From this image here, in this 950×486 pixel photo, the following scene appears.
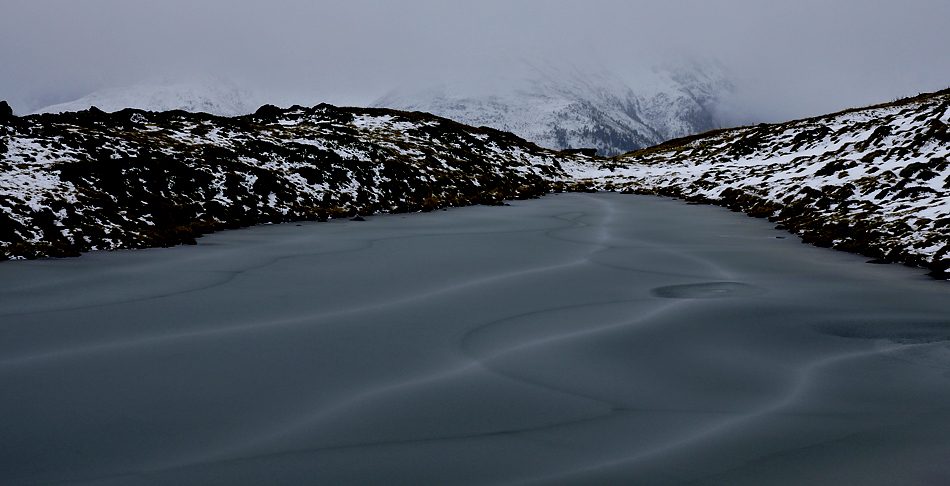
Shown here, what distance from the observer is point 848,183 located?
16.2 metres

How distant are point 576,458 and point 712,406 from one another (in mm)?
1271

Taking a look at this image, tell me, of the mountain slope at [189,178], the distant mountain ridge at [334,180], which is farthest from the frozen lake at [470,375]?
the distant mountain ridge at [334,180]

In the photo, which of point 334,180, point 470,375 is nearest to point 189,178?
point 334,180

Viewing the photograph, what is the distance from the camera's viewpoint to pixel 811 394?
4453 millimetres

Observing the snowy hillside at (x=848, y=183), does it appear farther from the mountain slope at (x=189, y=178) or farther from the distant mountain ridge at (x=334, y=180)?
the mountain slope at (x=189, y=178)

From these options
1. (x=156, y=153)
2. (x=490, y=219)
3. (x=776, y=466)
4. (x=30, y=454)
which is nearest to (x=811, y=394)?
(x=776, y=466)

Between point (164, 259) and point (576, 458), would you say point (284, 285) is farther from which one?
point (576, 458)

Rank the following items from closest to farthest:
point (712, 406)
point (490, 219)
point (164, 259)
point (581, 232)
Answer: point (712, 406) → point (164, 259) → point (581, 232) → point (490, 219)

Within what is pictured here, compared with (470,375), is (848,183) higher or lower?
higher

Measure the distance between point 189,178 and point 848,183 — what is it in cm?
1727

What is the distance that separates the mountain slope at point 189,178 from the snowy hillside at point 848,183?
9087 millimetres

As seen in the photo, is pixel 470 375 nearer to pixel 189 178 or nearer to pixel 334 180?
pixel 189 178

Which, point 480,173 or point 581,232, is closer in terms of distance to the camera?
point 581,232

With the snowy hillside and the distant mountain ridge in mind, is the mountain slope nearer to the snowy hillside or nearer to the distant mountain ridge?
the distant mountain ridge
